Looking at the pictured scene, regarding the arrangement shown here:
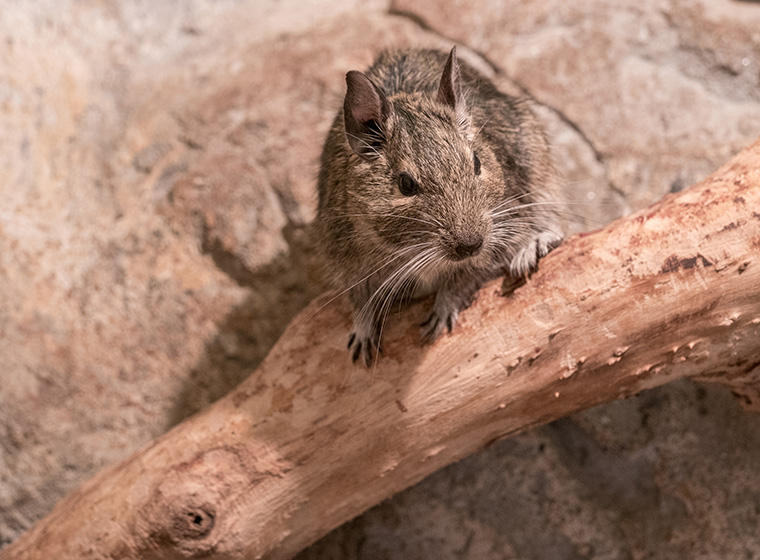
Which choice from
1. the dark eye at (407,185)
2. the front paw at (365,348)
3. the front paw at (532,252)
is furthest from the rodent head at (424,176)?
the front paw at (365,348)

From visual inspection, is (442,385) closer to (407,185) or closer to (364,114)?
(407,185)

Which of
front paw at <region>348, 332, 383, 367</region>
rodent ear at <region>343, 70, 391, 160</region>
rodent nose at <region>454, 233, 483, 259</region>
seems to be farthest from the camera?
front paw at <region>348, 332, 383, 367</region>

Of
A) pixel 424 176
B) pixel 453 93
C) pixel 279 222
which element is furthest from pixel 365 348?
pixel 279 222

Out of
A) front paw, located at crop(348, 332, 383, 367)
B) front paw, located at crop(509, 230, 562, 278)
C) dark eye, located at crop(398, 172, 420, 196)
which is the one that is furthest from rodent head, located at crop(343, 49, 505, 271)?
front paw, located at crop(348, 332, 383, 367)

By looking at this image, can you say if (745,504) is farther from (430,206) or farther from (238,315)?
(238,315)

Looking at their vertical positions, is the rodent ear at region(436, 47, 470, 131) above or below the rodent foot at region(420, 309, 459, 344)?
above

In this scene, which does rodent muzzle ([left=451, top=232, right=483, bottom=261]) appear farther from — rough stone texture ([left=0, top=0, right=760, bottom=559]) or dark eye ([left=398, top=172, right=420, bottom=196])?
rough stone texture ([left=0, top=0, right=760, bottom=559])

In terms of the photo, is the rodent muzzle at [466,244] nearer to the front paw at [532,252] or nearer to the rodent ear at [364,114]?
the front paw at [532,252]
